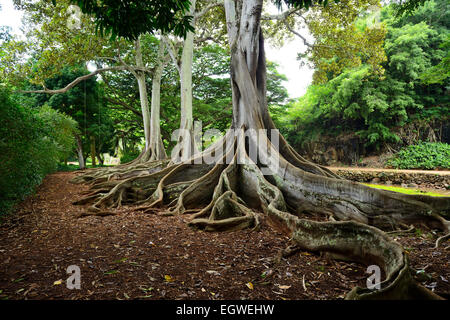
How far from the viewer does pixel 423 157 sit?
13602mm

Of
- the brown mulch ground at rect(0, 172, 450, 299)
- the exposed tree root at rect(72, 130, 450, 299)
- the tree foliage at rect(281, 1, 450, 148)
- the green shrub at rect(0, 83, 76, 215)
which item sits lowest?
the brown mulch ground at rect(0, 172, 450, 299)

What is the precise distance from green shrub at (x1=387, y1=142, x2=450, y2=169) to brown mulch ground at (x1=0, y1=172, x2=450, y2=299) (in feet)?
45.1

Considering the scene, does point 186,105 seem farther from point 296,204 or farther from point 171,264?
point 171,264

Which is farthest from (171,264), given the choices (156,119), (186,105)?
(156,119)

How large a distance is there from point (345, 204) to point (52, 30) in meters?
10.8

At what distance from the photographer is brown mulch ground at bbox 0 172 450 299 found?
78.6 inches

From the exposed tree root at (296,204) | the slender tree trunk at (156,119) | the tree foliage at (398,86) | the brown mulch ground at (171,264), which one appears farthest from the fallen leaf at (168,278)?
the tree foliage at (398,86)

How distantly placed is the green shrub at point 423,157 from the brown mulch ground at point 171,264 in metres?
13.7

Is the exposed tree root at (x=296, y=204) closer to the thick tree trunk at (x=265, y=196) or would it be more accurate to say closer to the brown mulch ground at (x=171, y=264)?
the thick tree trunk at (x=265, y=196)

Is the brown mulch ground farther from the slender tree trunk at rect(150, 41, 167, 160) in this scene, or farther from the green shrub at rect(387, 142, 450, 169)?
the green shrub at rect(387, 142, 450, 169)

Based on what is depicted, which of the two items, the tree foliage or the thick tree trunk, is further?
the tree foliage

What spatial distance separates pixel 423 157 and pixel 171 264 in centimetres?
1700

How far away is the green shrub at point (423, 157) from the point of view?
515 inches

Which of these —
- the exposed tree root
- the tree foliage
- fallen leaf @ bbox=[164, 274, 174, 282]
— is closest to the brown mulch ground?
fallen leaf @ bbox=[164, 274, 174, 282]
